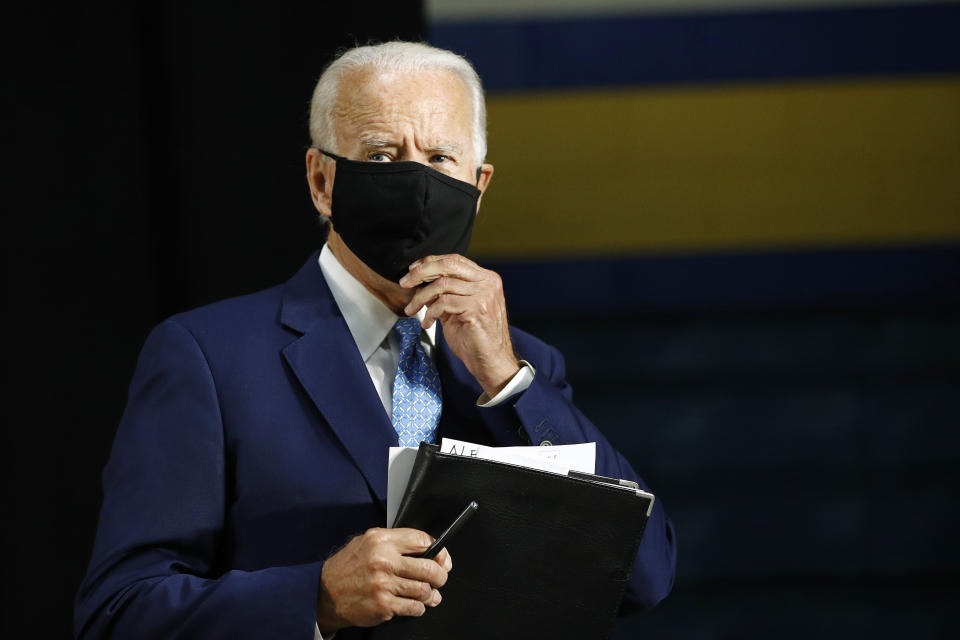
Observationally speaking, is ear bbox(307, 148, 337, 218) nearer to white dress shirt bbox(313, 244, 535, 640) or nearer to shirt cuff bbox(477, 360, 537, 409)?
white dress shirt bbox(313, 244, 535, 640)

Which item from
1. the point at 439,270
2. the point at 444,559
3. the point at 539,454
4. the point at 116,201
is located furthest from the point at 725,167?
the point at 444,559

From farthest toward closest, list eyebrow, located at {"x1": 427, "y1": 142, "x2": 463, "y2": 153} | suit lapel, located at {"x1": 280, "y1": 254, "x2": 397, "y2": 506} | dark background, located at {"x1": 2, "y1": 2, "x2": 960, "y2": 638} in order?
dark background, located at {"x1": 2, "y1": 2, "x2": 960, "y2": 638} < eyebrow, located at {"x1": 427, "y1": 142, "x2": 463, "y2": 153} < suit lapel, located at {"x1": 280, "y1": 254, "x2": 397, "y2": 506}

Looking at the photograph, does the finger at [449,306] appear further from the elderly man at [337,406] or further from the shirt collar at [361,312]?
the shirt collar at [361,312]

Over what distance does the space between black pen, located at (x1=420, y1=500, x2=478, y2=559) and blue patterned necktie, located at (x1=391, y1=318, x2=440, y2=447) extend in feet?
0.69

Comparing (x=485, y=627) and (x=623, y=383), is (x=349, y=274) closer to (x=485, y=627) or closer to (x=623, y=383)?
(x=485, y=627)

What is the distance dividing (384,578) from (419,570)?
0.12 ft

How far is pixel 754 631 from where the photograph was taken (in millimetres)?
3297

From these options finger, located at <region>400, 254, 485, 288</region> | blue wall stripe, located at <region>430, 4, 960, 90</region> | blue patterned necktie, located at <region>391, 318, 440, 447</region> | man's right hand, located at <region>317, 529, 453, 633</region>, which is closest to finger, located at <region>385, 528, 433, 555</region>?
man's right hand, located at <region>317, 529, 453, 633</region>

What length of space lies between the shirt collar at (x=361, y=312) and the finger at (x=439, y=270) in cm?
10

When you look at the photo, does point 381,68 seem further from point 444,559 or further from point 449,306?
point 444,559

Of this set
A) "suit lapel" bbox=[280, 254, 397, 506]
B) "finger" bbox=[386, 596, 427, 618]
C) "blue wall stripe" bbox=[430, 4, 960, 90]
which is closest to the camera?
"finger" bbox=[386, 596, 427, 618]

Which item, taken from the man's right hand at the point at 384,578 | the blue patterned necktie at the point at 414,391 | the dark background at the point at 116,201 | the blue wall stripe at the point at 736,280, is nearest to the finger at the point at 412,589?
the man's right hand at the point at 384,578

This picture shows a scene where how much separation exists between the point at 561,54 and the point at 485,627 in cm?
263

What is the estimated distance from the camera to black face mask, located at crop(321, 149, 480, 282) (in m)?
1.23
